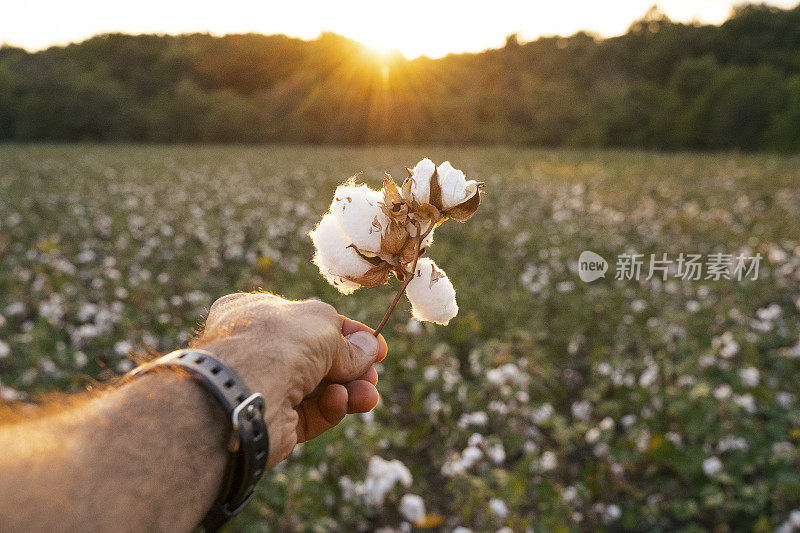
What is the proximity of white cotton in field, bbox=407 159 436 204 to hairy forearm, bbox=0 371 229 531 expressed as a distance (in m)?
0.55

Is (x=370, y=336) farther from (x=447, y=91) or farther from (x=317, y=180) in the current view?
(x=447, y=91)

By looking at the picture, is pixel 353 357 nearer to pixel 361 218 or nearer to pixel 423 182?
pixel 361 218

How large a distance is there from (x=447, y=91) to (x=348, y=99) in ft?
24.3

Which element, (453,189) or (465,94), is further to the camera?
(465,94)

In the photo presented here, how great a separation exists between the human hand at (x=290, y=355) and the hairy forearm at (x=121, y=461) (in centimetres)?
12

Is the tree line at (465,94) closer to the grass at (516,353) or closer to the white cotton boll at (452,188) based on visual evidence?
the grass at (516,353)

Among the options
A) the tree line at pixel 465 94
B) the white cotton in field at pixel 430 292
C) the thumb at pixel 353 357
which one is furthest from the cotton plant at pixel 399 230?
the tree line at pixel 465 94

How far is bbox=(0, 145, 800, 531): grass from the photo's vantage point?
2.86m

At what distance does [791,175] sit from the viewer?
1165 centimetres

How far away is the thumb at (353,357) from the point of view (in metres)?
1.21

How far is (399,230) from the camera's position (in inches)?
45.8

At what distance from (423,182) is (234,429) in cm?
58

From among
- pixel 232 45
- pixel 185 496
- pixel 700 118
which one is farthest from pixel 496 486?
pixel 232 45

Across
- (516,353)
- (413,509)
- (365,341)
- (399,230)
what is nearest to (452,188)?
(399,230)
